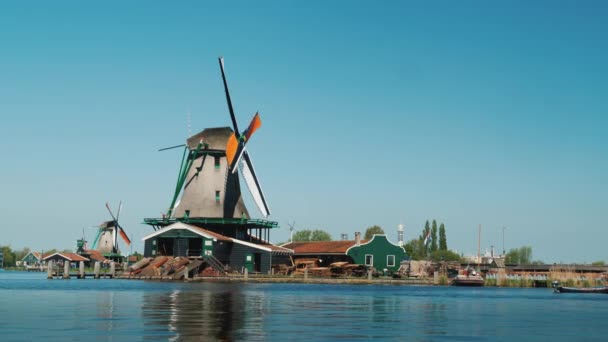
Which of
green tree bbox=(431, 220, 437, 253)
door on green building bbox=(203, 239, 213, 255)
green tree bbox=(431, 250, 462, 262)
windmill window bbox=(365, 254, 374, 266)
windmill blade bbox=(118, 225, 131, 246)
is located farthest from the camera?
green tree bbox=(431, 220, 437, 253)

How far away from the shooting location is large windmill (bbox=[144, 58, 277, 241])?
84688 mm

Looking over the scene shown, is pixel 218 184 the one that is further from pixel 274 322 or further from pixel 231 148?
pixel 274 322

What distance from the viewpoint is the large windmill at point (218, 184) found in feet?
278

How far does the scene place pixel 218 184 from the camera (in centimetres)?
8538

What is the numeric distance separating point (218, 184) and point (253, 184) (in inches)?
177

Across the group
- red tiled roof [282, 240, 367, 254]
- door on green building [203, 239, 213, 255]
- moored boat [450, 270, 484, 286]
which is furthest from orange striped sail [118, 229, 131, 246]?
moored boat [450, 270, 484, 286]

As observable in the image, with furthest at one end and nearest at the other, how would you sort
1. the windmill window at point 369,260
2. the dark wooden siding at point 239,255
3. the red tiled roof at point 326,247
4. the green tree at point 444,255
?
the green tree at point 444,255, the red tiled roof at point 326,247, the windmill window at point 369,260, the dark wooden siding at point 239,255

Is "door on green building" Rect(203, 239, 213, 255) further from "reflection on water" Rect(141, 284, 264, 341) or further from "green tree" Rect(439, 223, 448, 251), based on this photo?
A: "green tree" Rect(439, 223, 448, 251)

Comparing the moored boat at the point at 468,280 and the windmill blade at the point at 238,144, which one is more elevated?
the windmill blade at the point at 238,144

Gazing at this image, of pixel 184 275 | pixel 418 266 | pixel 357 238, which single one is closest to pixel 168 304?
pixel 184 275

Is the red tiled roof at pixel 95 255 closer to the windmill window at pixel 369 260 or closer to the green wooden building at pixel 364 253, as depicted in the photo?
the green wooden building at pixel 364 253

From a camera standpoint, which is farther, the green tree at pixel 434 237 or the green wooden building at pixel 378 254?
the green tree at pixel 434 237

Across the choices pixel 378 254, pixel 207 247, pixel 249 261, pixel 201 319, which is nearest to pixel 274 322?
pixel 201 319

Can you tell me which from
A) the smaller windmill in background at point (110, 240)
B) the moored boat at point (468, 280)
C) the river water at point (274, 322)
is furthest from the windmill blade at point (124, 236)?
the river water at point (274, 322)
